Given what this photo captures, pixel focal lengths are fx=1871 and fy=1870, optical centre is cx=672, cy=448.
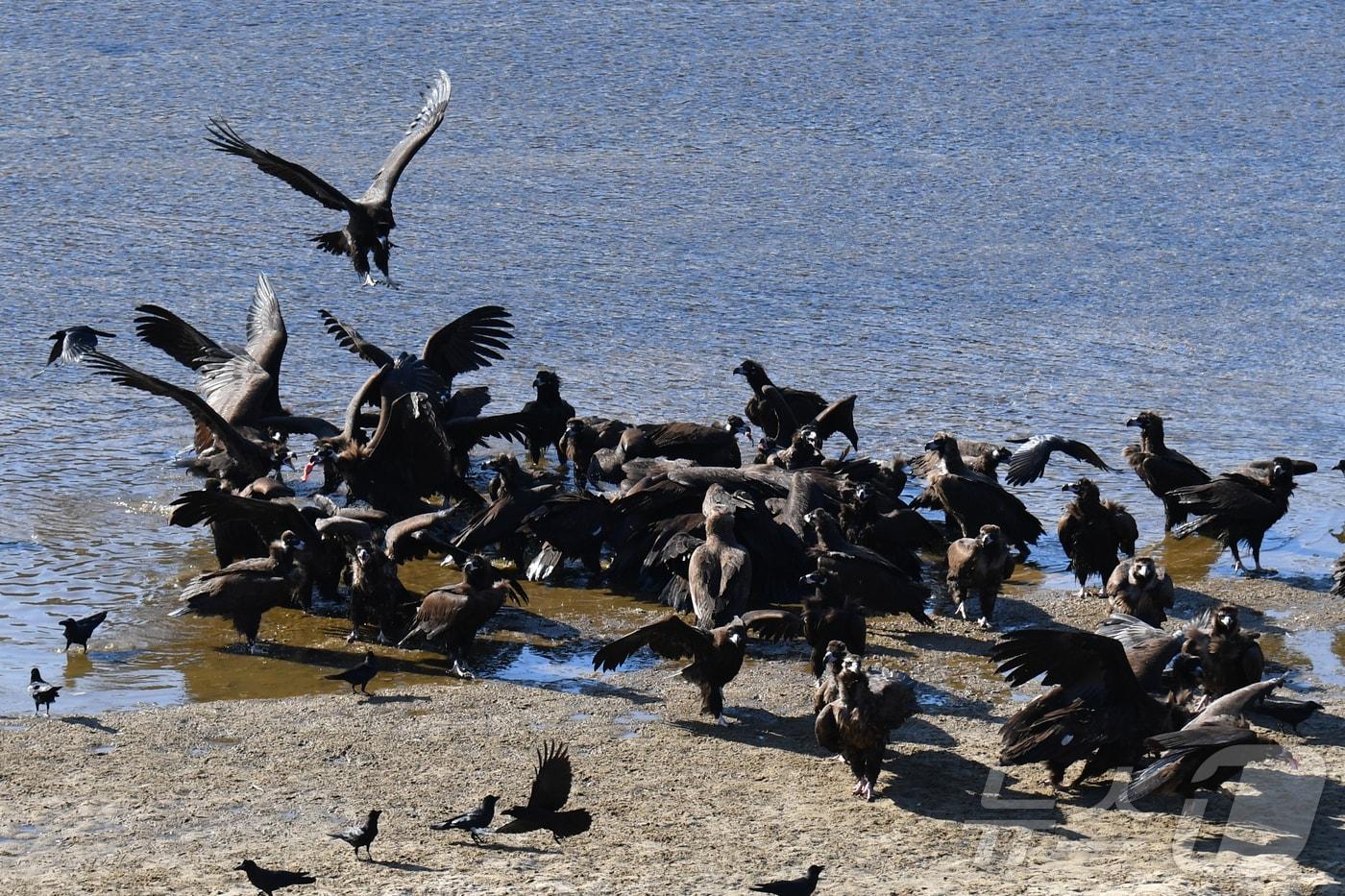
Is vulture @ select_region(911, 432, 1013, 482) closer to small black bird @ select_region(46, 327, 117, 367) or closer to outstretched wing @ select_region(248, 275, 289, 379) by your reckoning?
outstretched wing @ select_region(248, 275, 289, 379)

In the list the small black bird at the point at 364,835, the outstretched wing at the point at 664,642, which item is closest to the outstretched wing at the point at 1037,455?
the outstretched wing at the point at 664,642

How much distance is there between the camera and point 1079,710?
840 centimetres

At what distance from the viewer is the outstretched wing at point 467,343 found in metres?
14.5

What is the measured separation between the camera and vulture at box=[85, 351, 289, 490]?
11.7 m

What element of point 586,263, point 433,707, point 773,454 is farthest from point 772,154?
point 433,707

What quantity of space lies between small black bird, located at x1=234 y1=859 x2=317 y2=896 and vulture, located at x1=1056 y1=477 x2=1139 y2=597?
20.3 feet

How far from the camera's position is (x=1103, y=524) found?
1160cm

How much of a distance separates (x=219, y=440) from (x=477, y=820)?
18.3ft

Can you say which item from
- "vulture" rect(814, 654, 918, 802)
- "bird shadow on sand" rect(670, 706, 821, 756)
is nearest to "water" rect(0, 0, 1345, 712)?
"bird shadow on sand" rect(670, 706, 821, 756)

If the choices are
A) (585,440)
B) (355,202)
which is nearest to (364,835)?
(585,440)

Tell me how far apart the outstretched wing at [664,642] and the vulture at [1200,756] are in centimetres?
221

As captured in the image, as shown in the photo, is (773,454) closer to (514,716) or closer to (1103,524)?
(1103,524)

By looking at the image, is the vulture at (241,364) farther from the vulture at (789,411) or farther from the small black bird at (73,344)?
the vulture at (789,411)

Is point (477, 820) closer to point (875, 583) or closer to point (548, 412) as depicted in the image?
point (875, 583)
